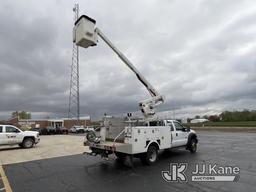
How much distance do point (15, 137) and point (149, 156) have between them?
11.8 meters

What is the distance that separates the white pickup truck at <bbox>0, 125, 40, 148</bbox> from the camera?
1748cm

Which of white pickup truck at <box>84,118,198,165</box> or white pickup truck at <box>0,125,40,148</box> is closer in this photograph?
white pickup truck at <box>84,118,198,165</box>

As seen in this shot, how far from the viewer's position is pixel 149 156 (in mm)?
10555

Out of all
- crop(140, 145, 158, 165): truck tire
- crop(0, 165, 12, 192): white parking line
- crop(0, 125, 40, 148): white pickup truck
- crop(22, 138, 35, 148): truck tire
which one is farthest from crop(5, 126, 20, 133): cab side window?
crop(140, 145, 158, 165): truck tire

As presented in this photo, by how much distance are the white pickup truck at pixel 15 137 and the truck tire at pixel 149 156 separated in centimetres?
1149

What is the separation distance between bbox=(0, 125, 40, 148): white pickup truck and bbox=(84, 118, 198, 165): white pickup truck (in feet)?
30.3

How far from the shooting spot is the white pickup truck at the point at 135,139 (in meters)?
9.76

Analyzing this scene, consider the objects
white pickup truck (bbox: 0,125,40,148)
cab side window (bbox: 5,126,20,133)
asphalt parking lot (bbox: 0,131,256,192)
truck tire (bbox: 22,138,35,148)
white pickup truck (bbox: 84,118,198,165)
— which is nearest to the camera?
asphalt parking lot (bbox: 0,131,256,192)

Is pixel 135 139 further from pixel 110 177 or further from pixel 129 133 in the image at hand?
pixel 110 177

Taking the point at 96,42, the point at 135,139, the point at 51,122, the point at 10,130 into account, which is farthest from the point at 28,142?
the point at 51,122

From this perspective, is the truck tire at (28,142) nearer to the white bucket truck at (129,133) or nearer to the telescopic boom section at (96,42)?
the white bucket truck at (129,133)

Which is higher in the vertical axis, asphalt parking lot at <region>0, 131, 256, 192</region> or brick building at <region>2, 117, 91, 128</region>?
brick building at <region>2, 117, 91, 128</region>

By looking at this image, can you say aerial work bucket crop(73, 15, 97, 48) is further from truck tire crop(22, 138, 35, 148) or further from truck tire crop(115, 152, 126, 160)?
truck tire crop(22, 138, 35, 148)

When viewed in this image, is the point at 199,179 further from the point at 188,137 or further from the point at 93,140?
the point at 188,137
